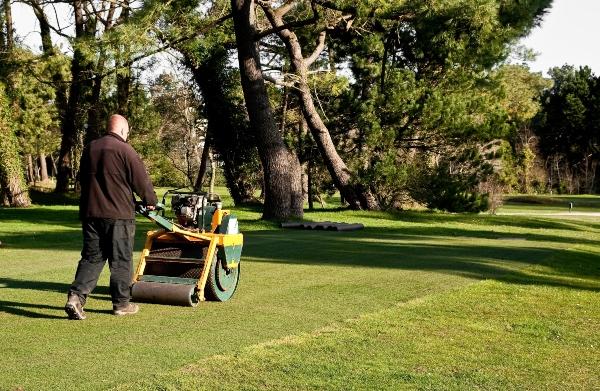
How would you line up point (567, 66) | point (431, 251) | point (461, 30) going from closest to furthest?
point (431, 251) → point (461, 30) → point (567, 66)

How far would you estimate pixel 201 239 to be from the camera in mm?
8430

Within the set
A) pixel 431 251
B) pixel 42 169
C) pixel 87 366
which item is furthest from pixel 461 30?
pixel 42 169

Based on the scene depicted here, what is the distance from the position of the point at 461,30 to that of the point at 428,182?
6.39 m

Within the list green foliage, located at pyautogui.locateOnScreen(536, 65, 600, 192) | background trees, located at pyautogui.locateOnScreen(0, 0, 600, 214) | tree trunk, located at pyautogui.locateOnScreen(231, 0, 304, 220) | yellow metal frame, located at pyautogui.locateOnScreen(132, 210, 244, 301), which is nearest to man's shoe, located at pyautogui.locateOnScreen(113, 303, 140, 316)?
yellow metal frame, located at pyautogui.locateOnScreen(132, 210, 244, 301)

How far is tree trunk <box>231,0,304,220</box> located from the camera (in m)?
22.7

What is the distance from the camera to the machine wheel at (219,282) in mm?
8398

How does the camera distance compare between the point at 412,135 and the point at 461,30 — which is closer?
the point at 461,30

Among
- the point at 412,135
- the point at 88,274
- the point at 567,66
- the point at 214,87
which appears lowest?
the point at 88,274

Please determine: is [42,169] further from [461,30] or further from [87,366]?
[87,366]

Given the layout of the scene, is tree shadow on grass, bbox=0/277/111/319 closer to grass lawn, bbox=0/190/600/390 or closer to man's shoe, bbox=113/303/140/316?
grass lawn, bbox=0/190/600/390

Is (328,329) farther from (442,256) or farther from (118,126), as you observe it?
(442,256)

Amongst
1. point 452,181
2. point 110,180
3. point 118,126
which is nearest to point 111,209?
point 110,180

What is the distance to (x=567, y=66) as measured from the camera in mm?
110062

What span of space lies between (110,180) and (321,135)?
2131 cm
